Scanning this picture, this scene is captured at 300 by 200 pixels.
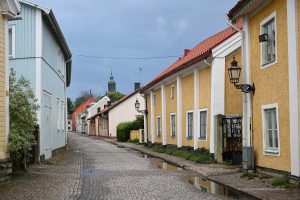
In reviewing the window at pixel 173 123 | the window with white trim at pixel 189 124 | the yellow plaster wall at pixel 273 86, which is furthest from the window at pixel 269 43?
the window at pixel 173 123

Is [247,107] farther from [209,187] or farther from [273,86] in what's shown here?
[209,187]

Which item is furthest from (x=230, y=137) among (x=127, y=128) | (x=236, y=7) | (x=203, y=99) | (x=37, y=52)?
(x=127, y=128)

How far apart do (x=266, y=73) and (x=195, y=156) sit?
8.18 metres

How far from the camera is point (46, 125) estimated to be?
827 inches

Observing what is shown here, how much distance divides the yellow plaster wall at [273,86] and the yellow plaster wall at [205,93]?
542 cm

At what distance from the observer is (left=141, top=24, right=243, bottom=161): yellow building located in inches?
758

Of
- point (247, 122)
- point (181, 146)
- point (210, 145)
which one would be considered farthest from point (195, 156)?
point (247, 122)

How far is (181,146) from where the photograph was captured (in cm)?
2520

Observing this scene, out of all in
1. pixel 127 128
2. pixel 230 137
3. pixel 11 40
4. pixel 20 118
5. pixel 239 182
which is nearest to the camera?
pixel 239 182

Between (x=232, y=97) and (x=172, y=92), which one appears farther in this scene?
(x=172, y=92)

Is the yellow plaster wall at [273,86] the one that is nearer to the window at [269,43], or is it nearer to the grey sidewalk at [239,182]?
the window at [269,43]

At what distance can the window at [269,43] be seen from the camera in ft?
44.0

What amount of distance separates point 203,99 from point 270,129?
7.76 metres

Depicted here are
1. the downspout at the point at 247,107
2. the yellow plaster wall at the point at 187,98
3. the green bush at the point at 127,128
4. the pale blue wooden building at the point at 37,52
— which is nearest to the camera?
the downspout at the point at 247,107
